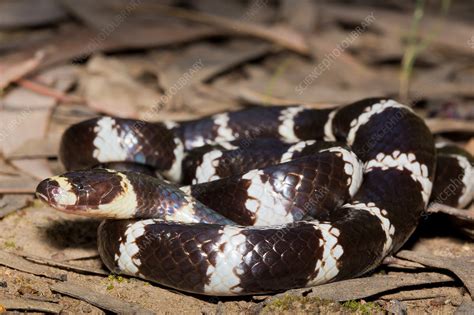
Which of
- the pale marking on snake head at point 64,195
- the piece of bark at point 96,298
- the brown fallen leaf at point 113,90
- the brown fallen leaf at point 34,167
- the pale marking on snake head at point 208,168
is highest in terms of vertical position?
the pale marking on snake head at point 64,195

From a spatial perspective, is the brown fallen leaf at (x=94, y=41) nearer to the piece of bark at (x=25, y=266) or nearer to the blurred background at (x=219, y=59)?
the blurred background at (x=219, y=59)

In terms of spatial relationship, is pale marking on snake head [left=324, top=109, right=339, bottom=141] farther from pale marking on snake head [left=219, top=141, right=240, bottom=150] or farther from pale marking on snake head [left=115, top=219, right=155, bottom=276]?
pale marking on snake head [left=115, top=219, right=155, bottom=276]

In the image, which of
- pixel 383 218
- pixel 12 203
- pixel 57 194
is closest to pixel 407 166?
pixel 383 218

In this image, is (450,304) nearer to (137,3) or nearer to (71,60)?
(71,60)

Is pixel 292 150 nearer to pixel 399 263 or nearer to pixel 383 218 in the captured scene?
pixel 383 218

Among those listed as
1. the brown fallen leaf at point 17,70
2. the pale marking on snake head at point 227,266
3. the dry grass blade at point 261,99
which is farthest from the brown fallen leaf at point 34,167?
the pale marking on snake head at point 227,266

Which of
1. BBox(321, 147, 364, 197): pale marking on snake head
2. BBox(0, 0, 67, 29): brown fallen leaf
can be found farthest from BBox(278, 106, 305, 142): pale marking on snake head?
BBox(0, 0, 67, 29): brown fallen leaf
